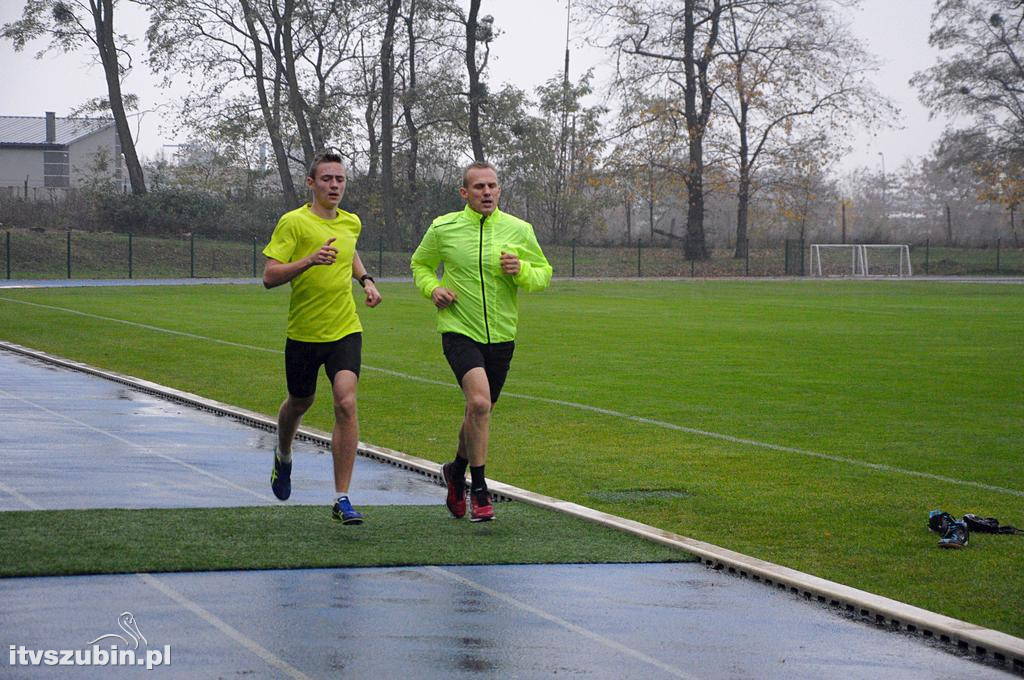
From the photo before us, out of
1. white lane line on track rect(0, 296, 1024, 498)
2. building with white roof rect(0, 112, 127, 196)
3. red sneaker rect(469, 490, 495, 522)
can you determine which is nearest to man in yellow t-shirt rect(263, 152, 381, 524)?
red sneaker rect(469, 490, 495, 522)

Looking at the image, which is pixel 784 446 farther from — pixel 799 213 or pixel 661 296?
pixel 799 213

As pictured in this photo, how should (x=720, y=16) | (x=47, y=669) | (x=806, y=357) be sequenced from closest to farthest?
(x=47, y=669) < (x=806, y=357) < (x=720, y=16)

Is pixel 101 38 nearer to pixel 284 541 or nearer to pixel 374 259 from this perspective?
pixel 374 259

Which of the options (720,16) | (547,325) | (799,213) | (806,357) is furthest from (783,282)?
(806,357)

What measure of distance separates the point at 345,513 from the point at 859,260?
213ft

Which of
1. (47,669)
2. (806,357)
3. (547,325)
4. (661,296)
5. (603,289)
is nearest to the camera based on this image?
(47,669)

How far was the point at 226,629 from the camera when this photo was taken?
550 cm

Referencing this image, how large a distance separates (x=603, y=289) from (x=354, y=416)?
4046 centimetres

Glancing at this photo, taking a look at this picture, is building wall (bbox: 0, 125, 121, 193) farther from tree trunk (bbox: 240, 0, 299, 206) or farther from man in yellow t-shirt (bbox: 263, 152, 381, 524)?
man in yellow t-shirt (bbox: 263, 152, 381, 524)

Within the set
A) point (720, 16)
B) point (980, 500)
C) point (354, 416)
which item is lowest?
point (980, 500)

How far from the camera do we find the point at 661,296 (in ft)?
140

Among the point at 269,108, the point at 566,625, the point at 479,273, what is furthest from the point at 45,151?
the point at 566,625

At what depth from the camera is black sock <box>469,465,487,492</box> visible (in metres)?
7.81

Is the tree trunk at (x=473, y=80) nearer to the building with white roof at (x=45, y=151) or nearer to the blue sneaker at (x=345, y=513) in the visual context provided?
the building with white roof at (x=45, y=151)
